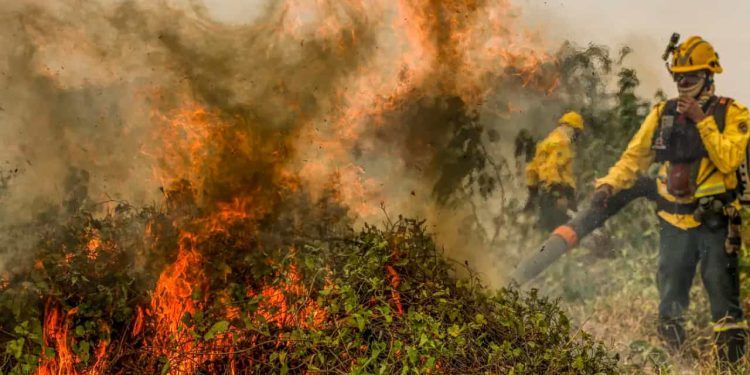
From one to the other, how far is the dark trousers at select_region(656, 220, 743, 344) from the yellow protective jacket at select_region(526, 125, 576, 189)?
179cm

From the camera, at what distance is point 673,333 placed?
1057 centimetres

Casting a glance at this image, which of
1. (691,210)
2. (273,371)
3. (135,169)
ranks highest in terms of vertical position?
(691,210)

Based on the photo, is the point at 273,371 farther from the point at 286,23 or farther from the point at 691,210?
the point at 691,210

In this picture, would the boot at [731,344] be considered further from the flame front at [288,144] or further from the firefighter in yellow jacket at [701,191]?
the flame front at [288,144]

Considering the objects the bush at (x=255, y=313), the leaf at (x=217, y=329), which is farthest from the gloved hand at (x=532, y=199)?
the leaf at (x=217, y=329)

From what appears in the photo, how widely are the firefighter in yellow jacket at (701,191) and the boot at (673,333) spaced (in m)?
→ 0.02

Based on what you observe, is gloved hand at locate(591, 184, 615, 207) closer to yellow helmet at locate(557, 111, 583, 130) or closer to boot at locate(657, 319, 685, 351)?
yellow helmet at locate(557, 111, 583, 130)

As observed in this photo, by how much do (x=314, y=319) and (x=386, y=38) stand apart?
12.6ft

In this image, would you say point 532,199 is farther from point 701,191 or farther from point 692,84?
point 692,84

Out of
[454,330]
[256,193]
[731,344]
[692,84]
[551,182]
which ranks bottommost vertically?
[454,330]

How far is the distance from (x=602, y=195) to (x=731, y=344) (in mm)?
2399

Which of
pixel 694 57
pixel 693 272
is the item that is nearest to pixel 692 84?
pixel 694 57

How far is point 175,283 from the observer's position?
7.39m

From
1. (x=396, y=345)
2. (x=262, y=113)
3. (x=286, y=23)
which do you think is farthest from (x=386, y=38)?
(x=396, y=345)
